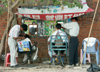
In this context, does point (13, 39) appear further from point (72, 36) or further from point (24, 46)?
point (72, 36)

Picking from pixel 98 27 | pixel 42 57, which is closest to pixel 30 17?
pixel 42 57

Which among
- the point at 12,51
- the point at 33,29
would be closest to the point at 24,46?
the point at 12,51

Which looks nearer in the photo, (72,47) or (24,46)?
(72,47)

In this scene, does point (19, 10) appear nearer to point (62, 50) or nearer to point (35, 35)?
point (35, 35)

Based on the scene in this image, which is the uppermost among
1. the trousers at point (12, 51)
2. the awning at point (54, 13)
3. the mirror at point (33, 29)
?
the awning at point (54, 13)

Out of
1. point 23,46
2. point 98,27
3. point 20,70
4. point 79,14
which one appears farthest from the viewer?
point 98,27

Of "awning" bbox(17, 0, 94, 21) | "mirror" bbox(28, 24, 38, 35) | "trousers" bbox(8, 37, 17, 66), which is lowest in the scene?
"trousers" bbox(8, 37, 17, 66)

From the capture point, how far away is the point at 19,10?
814 centimetres

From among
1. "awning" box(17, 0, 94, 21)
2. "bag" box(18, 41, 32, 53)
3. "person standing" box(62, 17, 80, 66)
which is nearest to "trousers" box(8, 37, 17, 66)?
"bag" box(18, 41, 32, 53)

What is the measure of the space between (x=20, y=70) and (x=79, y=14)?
316 centimetres

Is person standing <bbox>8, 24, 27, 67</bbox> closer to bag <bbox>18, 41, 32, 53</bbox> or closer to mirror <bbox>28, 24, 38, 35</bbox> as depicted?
bag <bbox>18, 41, 32, 53</bbox>

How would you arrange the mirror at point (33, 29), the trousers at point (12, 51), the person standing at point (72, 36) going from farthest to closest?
the mirror at point (33, 29)
the trousers at point (12, 51)
the person standing at point (72, 36)

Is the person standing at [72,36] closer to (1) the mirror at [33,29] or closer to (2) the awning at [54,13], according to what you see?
(2) the awning at [54,13]

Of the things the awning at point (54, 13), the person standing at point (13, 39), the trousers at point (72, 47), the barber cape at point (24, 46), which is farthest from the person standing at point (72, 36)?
the person standing at point (13, 39)
